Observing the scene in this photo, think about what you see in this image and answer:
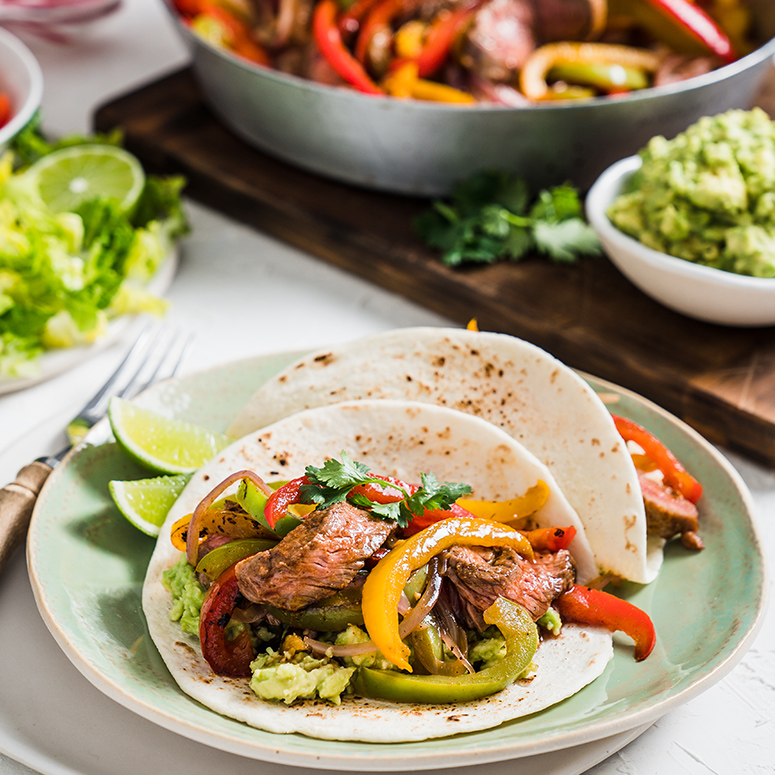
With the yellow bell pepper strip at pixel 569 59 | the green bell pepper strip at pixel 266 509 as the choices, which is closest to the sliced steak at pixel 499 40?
the yellow bell pepper strip at pixel 569 59

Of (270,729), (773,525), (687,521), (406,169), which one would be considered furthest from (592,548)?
(406,169)

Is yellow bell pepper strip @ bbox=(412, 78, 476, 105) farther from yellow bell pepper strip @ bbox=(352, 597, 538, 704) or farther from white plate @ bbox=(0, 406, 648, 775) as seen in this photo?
white plate @ bbox=(0, 406, 648, 775)

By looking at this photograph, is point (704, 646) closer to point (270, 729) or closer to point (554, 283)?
point (270, 729)

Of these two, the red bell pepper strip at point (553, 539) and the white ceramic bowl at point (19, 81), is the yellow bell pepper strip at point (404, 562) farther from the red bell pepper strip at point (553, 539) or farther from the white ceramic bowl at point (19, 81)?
the white ceramic bowl at point (19, 81)

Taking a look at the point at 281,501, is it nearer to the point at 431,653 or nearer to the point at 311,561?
the point at 311,561

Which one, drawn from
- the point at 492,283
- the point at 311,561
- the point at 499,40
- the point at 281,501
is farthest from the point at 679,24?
the point at 311,561

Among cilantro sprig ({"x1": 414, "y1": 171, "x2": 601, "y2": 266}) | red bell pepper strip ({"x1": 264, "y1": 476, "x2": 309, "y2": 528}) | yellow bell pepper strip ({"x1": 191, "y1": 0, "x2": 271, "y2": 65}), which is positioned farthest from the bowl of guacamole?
yellow bell pepper strip ({"x1": 191, "y1": 0, "x2": 271, "y2": 65})
